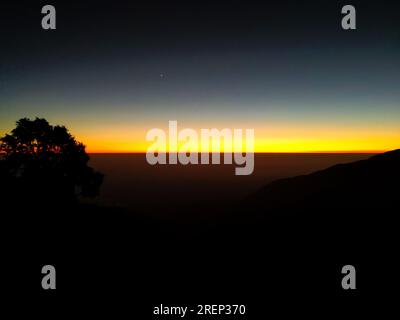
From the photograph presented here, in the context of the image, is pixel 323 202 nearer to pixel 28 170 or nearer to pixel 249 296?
pixel 249 296

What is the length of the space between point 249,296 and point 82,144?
27158 mm

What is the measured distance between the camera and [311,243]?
2397cm

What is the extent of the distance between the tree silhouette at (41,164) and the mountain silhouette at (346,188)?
87.3ft

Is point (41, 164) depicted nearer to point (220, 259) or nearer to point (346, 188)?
point (220, 259)

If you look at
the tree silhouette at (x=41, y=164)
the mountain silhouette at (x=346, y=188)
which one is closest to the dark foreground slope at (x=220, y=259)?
the mountain silhouette at (x=346, y=188)

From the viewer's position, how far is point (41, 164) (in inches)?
1261

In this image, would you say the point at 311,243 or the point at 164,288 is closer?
the point at 164,288

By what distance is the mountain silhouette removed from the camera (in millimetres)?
30172

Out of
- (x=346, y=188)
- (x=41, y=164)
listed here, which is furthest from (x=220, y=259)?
(x=41, y=164)

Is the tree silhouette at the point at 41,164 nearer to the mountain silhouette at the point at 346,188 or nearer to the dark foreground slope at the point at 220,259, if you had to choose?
the dark foreground slope at the point at 220,259

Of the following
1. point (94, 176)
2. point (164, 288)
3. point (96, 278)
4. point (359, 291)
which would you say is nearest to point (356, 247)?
point (359, 291)

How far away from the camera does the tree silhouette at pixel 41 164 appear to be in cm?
3089

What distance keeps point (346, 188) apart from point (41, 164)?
122ft

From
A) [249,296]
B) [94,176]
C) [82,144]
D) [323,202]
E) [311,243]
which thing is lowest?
[249,296]
